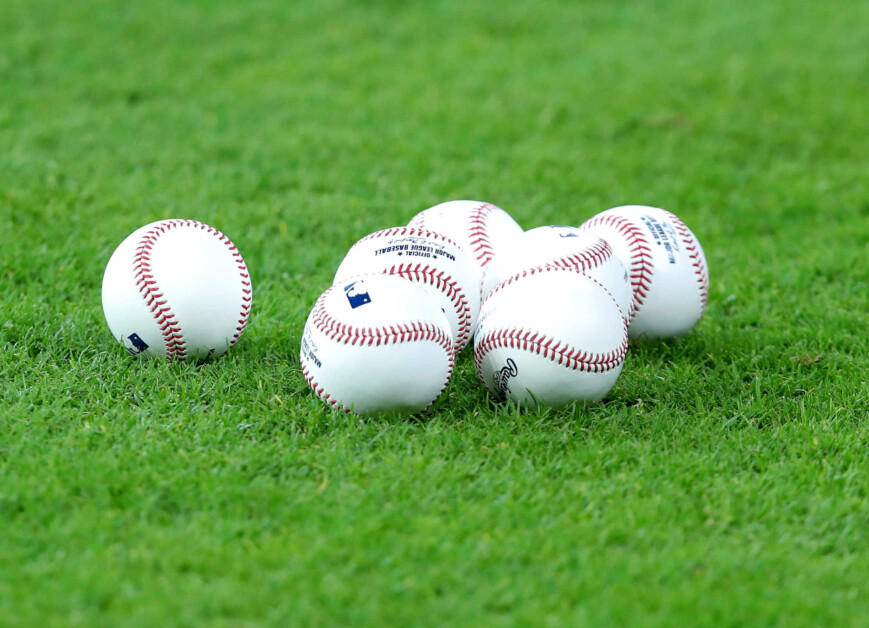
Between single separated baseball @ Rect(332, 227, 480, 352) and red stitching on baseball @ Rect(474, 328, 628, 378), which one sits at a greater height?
single separated baseball @ Rect(332, 227, 480, 352)

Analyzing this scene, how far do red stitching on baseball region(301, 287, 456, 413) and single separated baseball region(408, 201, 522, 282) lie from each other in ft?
2.23

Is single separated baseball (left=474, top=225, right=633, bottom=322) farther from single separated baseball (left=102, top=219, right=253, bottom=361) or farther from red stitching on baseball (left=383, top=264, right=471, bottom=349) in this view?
single separated baseball (left=102, top=219, right=253, bottom=361)

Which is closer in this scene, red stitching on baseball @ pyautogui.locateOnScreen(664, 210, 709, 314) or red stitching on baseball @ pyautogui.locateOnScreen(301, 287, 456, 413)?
red stitching on baseball @ pyautogui.locateOnScreen(301, 287, 456, 413)

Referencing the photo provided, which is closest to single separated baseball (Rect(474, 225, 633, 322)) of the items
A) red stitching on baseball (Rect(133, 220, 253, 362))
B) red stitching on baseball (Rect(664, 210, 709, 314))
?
red stitching on baseball (Rect(664, 210, 709, 314))

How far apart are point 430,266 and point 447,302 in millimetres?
177

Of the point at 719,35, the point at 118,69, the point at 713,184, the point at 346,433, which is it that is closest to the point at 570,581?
the point at 346,433

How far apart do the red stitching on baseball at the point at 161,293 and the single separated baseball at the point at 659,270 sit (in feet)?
5.81

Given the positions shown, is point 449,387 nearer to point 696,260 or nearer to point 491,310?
point 491,310

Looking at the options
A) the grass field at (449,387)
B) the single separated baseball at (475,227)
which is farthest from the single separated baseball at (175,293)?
the single separated baseball at (475,227)

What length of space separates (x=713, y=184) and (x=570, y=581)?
5.09 m

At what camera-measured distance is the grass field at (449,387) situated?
3.07 meters

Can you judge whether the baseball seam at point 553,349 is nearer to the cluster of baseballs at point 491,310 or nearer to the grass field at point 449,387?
the cluster of baseballs at point 491,310

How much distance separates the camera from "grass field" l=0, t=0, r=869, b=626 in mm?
3074

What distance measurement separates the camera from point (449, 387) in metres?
4.36
